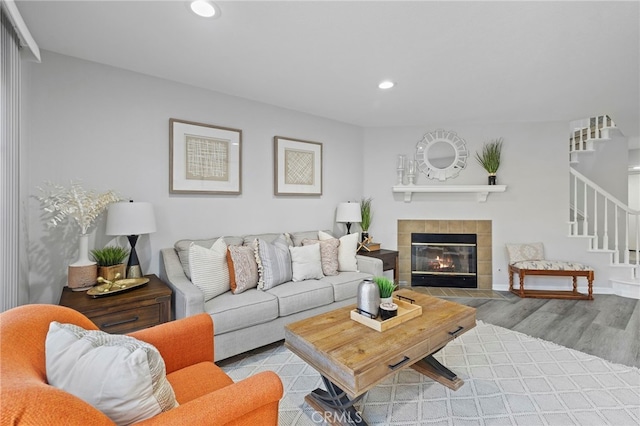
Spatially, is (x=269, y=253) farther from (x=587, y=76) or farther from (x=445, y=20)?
(x=587, y=76)

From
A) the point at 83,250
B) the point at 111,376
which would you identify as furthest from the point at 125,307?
the point at 111,376

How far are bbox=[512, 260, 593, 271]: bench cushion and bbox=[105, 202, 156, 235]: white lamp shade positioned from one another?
4.51 metres

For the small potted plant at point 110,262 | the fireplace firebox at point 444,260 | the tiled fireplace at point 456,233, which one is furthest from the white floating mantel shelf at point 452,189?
the small potted plant at point 110,262

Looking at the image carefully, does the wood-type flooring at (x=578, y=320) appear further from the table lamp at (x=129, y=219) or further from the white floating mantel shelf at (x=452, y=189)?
the table lamp at (x=129, y=219)

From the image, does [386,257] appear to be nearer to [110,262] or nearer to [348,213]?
[348,213]

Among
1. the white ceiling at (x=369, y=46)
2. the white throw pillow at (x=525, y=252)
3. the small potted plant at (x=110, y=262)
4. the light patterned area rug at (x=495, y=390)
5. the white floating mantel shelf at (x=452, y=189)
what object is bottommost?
the light patterned area rug at (x=495, y=390)

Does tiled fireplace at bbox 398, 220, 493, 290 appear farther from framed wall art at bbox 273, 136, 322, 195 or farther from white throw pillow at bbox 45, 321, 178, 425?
white throw pillow at bbox 45, 321, 178, 425

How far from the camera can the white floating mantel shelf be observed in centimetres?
423

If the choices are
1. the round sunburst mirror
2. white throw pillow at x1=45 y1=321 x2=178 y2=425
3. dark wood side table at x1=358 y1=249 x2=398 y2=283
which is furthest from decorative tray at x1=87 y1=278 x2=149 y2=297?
the round sunburst mirror

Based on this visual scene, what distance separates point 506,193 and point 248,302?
4.04m

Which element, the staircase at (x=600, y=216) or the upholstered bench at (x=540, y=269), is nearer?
the upholstered bench at (x=540, y=269)

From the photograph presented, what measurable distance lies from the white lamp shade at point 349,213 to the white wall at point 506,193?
2.35 ft

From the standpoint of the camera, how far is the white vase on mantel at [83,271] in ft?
7.12

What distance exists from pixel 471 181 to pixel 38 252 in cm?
499
